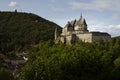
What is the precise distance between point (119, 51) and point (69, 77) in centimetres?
4724

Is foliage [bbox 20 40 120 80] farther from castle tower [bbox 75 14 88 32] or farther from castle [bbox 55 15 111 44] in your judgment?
castle tower [bbox 75 14 88 32]

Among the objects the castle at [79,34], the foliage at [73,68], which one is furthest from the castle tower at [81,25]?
the foliage at [73,68]

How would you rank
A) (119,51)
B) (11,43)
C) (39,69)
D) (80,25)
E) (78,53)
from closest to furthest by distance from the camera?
(39,69) → (78,53) → (119,51) → (80,25) → (11,43)

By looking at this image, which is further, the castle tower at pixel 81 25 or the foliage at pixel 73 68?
the castle tower at pixel 81 25

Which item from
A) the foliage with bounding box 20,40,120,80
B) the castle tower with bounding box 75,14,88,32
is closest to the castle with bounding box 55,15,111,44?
the castle tower with bounding box 75,14,88,32

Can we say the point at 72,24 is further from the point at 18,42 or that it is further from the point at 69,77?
the point at 69,77

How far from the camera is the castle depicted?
140125mm

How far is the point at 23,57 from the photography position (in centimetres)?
14962

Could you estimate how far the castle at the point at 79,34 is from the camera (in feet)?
460

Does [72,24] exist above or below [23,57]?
above

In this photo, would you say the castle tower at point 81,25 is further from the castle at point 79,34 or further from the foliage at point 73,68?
the foliage at point 73,68

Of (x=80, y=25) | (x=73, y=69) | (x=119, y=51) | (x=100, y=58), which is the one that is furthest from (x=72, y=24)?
(x=73, y=69)

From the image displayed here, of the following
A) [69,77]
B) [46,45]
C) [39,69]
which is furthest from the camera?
[46,45]

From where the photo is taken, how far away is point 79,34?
468 feet
